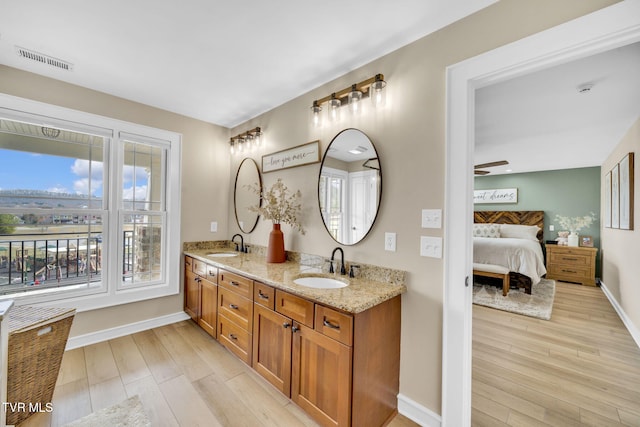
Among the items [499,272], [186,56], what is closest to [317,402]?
[186,56]

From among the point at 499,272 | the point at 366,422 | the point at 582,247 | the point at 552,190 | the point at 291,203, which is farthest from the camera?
the point at 552,190

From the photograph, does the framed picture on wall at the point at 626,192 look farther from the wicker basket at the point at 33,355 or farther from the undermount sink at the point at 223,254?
the wicker basket at the point at 33,355

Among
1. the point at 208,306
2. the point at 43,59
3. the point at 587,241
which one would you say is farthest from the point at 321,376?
the point at 587,241

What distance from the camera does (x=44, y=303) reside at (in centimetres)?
246

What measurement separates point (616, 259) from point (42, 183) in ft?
23.8

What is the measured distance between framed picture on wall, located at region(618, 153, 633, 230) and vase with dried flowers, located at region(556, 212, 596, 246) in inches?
93.2

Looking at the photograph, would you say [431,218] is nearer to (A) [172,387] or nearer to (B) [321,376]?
(B) [321,376]

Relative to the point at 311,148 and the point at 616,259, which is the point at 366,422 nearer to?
the point at 311,148

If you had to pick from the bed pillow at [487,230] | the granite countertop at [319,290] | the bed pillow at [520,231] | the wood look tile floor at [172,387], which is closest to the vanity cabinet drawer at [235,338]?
the wood look tile floor at [172,387]

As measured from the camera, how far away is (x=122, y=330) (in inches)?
112

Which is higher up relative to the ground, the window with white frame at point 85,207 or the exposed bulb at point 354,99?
the exposed bulb at point 354,99

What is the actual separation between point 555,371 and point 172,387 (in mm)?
3162

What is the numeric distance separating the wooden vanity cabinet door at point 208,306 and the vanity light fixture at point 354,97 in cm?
196

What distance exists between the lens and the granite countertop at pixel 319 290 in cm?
151
